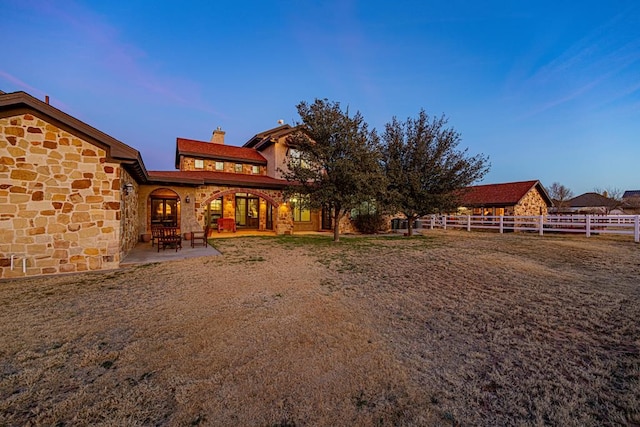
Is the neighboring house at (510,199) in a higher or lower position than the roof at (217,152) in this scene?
lower

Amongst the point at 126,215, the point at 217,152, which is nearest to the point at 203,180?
the point at 126,215

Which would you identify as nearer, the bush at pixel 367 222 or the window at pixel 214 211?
the window at pixel 214 211

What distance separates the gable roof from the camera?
5.80 m

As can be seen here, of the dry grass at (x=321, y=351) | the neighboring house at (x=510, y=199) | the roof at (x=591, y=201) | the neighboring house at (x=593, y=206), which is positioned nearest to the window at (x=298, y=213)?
the dry grass at (x=321, y=351)

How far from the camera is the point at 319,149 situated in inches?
473

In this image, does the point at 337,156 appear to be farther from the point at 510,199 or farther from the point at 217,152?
the point at 510,199

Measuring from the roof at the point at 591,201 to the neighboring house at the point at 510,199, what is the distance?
2254 centimetres

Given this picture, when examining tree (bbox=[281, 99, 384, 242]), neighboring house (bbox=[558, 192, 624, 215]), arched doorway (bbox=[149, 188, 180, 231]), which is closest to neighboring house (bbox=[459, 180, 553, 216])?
tree (bbox=[281, 99, 384, 242])

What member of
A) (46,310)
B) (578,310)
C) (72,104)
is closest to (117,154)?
(46,310)

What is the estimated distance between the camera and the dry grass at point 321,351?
81.2 inches

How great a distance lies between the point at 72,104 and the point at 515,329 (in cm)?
10354

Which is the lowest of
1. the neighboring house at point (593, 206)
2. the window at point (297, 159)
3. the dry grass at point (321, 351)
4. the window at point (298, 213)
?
the dry grass at point (321, 351)

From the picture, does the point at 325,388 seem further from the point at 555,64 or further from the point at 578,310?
the point at 555,64

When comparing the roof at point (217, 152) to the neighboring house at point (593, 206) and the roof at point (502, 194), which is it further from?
the neighboring house at point (593, 206)
